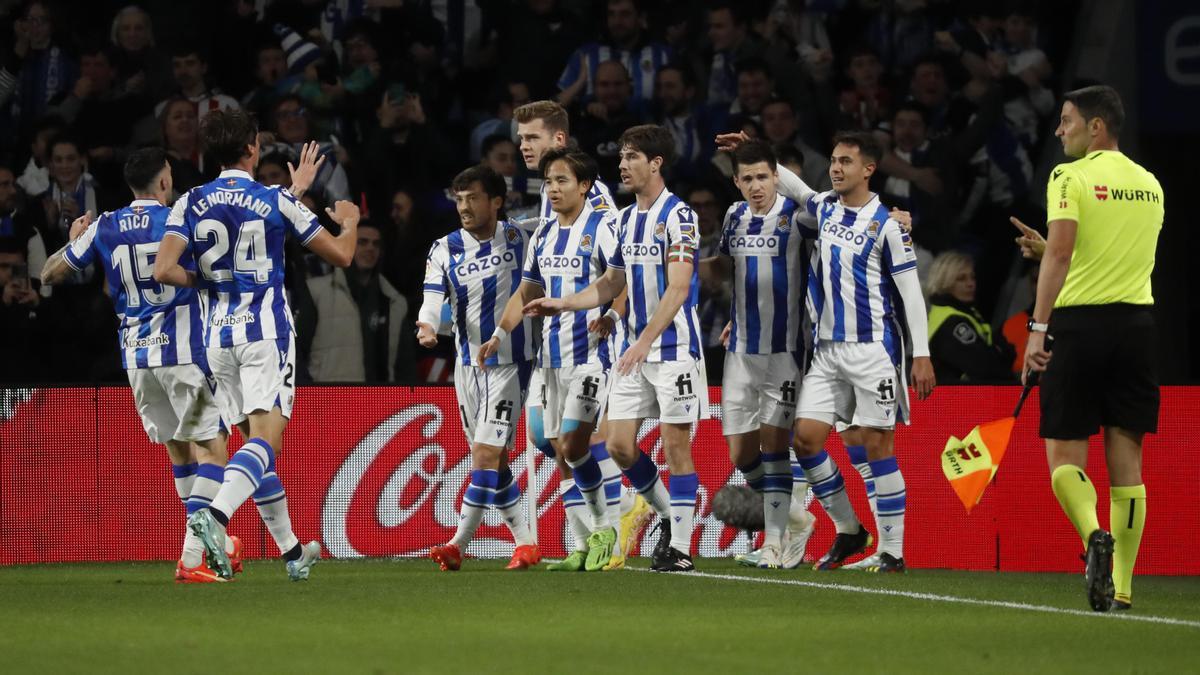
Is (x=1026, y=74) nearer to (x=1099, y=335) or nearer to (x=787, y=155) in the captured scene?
(x=787, y=155)

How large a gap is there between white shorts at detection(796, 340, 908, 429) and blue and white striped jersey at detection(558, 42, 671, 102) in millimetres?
5606

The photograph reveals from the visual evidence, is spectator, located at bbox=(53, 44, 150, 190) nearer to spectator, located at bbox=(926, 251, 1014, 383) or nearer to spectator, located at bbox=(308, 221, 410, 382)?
spectator, located at bbox=(308, 221, 410, 382)

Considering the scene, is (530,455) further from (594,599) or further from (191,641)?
(191,641)

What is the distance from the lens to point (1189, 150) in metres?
15.3

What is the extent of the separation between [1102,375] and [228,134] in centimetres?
430

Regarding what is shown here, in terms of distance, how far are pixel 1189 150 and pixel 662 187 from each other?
21.9 feet

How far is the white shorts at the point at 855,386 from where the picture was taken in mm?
10195

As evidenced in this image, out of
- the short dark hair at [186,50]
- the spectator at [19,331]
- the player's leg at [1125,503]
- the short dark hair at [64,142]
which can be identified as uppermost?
the short dark hair at [186,50]

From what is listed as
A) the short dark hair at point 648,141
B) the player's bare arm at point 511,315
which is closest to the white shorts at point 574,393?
the player's bare arm at point 511,315

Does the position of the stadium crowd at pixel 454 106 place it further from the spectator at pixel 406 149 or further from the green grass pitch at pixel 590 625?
the green grass pitch at pixel 590 625

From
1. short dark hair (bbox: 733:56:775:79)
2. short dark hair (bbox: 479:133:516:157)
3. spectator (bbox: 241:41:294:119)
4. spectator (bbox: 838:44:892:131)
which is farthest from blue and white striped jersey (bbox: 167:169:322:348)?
spectator (bbox: 838:44:892:131)

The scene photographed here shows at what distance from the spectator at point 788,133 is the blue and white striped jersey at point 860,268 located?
4.48 m

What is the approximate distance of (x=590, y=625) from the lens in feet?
23.7

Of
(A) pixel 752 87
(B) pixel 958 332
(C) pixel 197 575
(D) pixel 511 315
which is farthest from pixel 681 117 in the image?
(C) pixel 197 575
